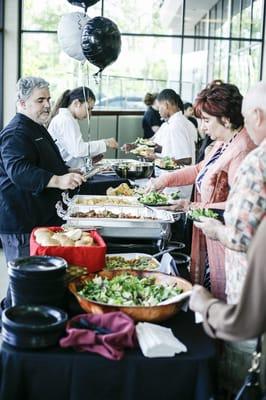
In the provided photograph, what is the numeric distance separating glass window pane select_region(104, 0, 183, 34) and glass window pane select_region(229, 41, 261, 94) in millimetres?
879

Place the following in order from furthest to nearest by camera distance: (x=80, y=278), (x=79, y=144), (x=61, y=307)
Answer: (x=79, y=144), (x=80, y=278), (x=61, y=307)

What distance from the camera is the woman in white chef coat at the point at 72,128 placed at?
4.06 m

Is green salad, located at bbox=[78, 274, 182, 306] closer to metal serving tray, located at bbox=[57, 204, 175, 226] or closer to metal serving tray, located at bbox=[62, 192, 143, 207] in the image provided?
metal serving tray, located at bbox=[57, 204, 175, 226]

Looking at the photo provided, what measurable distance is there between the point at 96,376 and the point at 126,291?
354mm

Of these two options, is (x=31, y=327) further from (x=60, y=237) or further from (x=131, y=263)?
(x=131, y=263)

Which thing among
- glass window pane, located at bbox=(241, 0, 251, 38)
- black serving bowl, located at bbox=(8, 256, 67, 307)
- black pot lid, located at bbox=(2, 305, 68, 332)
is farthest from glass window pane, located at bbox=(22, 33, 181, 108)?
black pot lid, located at bbox=(2, 305, 68, 332)

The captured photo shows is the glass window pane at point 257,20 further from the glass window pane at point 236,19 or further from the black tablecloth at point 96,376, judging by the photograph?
the black tablecloth at point 96,376

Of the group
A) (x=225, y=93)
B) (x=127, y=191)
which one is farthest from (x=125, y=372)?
(x=127, y=191)

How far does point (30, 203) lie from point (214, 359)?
1.38m

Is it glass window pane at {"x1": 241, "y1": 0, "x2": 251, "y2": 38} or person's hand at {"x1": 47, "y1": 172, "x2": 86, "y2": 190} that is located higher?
glass window pane at {"x1": 241, "y1": 0, "x2": 251, "y2": 38}

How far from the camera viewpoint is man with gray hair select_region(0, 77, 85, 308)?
2.57m

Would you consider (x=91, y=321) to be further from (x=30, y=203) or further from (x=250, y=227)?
(x=30, y=203)

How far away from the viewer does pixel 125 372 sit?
1.45 metres

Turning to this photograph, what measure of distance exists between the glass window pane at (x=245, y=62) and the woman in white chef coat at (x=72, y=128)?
5.01 metres
